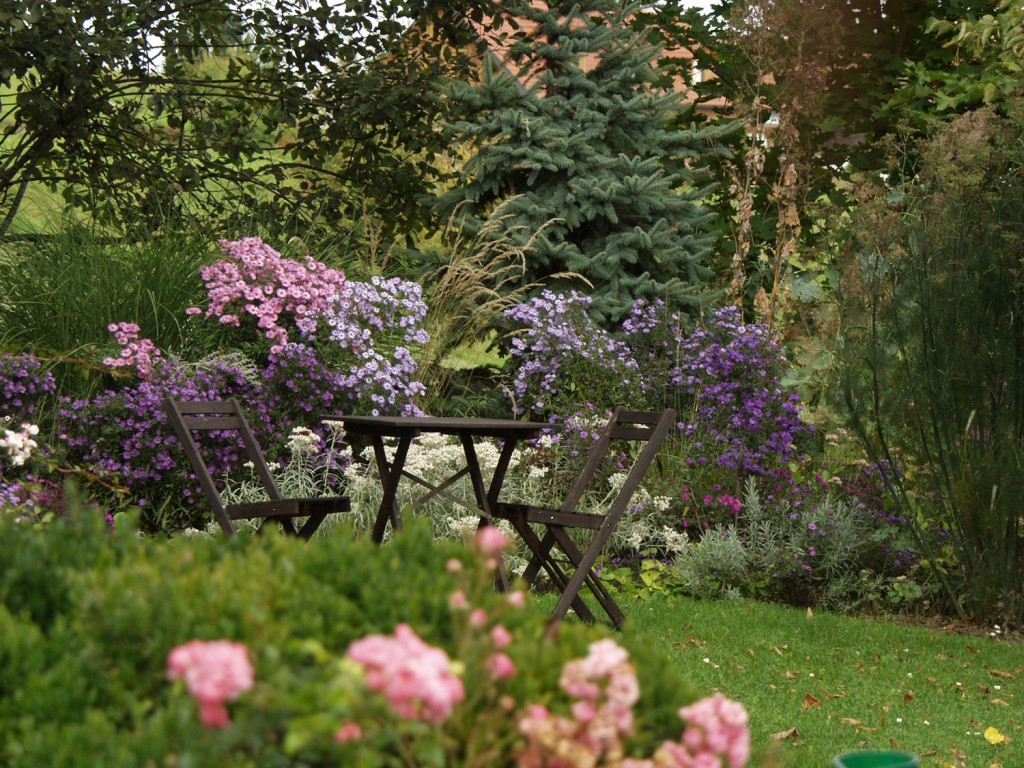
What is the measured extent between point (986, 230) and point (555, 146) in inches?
144

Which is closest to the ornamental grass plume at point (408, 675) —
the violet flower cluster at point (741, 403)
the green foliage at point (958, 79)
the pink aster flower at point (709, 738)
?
the pink aster flower at point (709, 738)

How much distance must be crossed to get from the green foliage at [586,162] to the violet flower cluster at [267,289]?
1.79m

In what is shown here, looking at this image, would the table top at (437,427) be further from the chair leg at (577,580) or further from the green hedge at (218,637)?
the green hedge at (218,637)

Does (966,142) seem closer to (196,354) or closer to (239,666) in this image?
(196,354)

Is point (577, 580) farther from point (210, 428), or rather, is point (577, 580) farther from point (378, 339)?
point (378, 339)

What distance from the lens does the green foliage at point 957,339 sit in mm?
5996

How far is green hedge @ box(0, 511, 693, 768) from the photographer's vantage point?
152cm

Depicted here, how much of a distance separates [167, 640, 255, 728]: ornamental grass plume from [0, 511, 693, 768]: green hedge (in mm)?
52

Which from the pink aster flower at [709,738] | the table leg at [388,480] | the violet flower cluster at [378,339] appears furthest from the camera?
the violet flower cluster at [378,339]

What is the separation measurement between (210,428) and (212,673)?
3683mm

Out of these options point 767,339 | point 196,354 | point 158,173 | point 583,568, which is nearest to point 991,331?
point 767,339

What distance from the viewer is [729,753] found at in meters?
1.68

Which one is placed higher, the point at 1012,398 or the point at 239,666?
the point at 239,666

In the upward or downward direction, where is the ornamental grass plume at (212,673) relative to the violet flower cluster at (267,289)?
upward
